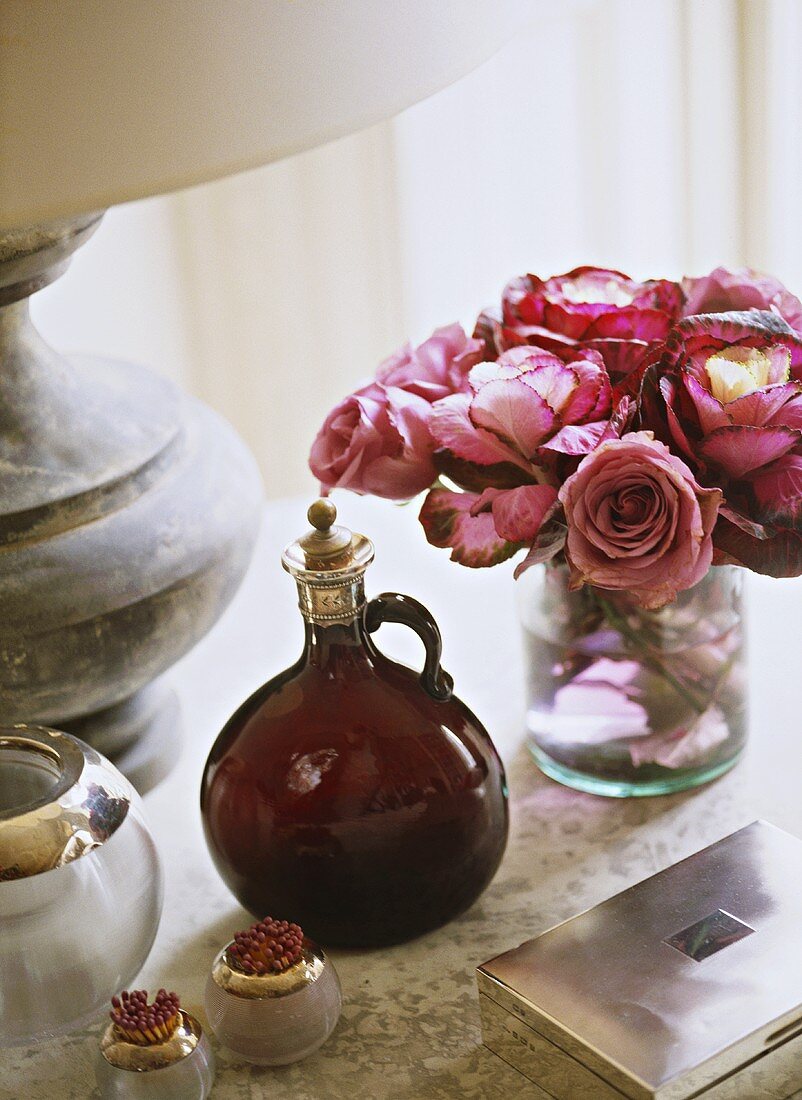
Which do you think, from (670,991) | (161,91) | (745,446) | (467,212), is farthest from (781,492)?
(467,212)

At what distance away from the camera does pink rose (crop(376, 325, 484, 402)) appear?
2.47 ft

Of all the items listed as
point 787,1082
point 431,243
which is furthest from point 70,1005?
point 431,243

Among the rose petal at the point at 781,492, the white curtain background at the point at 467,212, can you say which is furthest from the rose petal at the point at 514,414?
the white curtain background at the point at 467,212

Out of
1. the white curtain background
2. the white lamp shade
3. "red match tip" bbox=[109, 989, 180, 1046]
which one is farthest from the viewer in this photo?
the white curtain background

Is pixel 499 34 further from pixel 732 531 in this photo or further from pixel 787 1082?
pixel 787 1082

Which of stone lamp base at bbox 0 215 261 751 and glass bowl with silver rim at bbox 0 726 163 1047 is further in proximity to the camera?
stone lamp base at bbox 0 215 261 751

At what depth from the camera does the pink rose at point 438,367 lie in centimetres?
75

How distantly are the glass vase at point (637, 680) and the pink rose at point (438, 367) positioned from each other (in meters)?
0.12

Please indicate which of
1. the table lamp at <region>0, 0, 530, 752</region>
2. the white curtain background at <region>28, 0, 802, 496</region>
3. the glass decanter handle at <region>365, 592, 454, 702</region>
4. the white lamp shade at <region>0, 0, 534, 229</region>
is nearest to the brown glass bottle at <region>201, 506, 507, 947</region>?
the glass decanter handle at <region>365, 592, 454, 702</region>

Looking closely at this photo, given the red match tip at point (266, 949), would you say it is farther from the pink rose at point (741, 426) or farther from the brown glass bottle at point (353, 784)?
the pink rose at point (741, 426)

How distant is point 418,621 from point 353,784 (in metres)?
0.09

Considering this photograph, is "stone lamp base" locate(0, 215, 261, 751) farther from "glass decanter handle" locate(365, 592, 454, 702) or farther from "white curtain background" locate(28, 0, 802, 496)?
"white curtain background" locate(28, 0, 802, 496)

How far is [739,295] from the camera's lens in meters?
0.76

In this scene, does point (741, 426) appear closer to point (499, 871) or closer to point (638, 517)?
point (638, 517)
